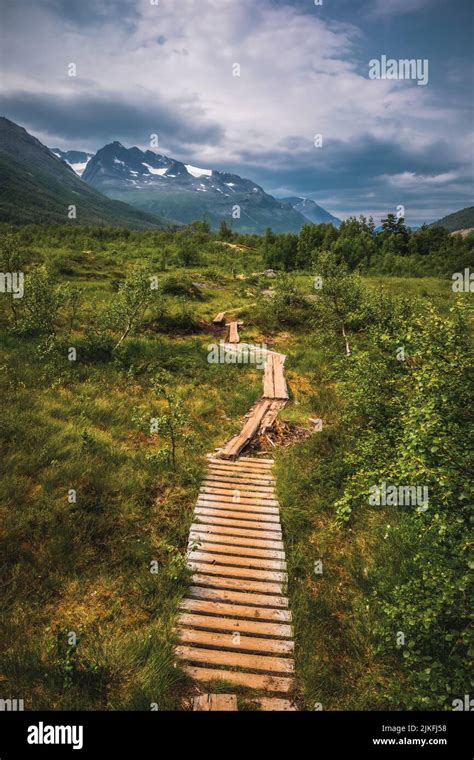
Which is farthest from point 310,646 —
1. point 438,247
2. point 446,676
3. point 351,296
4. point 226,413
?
point 438,247

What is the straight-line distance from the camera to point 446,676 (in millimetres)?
4902

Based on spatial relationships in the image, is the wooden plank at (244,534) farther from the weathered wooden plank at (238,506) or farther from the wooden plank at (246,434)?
the wooden plank at (246,434)

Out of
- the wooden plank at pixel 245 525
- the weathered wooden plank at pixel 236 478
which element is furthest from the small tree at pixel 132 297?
the wooden plank at pixel 245 525

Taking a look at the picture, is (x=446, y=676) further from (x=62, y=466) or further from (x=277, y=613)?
(x=62, y=466)

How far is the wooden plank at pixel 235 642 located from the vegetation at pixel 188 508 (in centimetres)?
27

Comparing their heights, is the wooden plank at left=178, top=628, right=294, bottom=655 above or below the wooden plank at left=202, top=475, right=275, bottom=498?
below

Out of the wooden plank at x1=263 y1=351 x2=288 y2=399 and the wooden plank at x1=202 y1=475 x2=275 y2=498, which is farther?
the wooden plank at x1=263 y1=351 x2=288 y2=399

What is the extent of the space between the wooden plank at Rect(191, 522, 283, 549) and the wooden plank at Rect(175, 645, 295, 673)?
7.45 ft

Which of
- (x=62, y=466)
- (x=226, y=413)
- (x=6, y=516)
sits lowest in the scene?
(x=6, y=516)

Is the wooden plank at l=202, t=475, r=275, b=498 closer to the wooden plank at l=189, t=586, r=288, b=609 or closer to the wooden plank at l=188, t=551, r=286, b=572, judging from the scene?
the wooden plank at l=188, t=551, r=286, b=572

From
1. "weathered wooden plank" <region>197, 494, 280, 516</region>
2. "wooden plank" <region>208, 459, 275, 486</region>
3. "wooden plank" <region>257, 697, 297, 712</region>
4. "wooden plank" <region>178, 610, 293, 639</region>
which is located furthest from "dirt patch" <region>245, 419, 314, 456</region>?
"wooden plank" <region>257, 697, 297, 712</region>

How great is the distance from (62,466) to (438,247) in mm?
82512

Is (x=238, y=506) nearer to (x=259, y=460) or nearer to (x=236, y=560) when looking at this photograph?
(x=236, y=560)

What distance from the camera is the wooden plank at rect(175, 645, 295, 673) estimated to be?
216 inches
